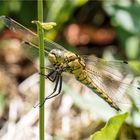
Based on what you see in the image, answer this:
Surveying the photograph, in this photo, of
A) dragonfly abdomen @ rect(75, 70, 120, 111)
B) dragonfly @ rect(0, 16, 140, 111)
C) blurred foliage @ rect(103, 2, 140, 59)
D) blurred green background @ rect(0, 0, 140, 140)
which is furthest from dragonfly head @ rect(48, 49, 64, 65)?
blurred foliage @ rect(103, 2, 140, 59)

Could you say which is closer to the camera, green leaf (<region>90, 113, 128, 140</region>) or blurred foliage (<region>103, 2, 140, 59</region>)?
green leaf (<region>90, 113, 128, 140</region>)

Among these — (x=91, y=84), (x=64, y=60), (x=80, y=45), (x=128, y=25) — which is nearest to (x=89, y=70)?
(x=91, y=84)

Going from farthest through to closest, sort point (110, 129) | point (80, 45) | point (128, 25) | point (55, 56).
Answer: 1. point (80, 45)
2. point (128, 25)
3. point (55, 56)
4. point (110, 129)

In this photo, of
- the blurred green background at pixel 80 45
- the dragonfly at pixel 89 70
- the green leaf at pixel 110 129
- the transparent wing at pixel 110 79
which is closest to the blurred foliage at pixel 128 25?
the blurred green background at pixel 80 45

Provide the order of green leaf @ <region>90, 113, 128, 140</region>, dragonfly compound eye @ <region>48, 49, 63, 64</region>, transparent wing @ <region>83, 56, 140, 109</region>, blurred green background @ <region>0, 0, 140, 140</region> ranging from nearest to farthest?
green leaf @ <region>90, 113, 128, 140</region> → dragonfly compound eye @ <region>48, 49, 63, 64</region> → transparent wing @ <region>83, 56, 140, 109</region> → blurred green background @ <region>0, 0, 140, 140</region>

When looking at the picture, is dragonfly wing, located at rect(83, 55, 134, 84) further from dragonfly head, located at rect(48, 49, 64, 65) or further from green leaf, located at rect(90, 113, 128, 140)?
green leaf, located at rect(90, 113, 128, 140)

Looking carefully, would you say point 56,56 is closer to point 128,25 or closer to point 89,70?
point 89,70

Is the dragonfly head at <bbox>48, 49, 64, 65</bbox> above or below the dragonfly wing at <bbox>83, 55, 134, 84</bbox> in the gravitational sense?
above
